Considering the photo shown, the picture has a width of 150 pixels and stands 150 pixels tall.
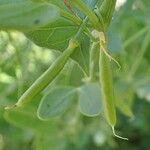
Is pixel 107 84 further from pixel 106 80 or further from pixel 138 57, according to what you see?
pixel 138 57

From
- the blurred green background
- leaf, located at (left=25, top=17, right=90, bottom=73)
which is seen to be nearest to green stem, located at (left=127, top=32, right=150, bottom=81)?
the blurred green background

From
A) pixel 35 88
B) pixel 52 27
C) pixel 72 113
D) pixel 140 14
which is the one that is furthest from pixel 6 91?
pixel 35 88

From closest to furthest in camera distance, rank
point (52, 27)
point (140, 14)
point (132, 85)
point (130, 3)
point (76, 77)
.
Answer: point (52, 27) < point (76, 77) < point (130, 3) < point (140, 14) < point (132, 85)

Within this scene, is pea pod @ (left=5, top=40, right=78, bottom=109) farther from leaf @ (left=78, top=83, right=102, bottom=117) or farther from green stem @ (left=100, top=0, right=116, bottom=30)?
leaf @ (left=78, top=83, right=102, bottom=117)

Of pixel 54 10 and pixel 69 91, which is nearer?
pixel 54 10

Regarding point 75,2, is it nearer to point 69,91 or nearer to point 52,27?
point 52,27

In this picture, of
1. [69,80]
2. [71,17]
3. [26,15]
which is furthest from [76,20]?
[69,80]
